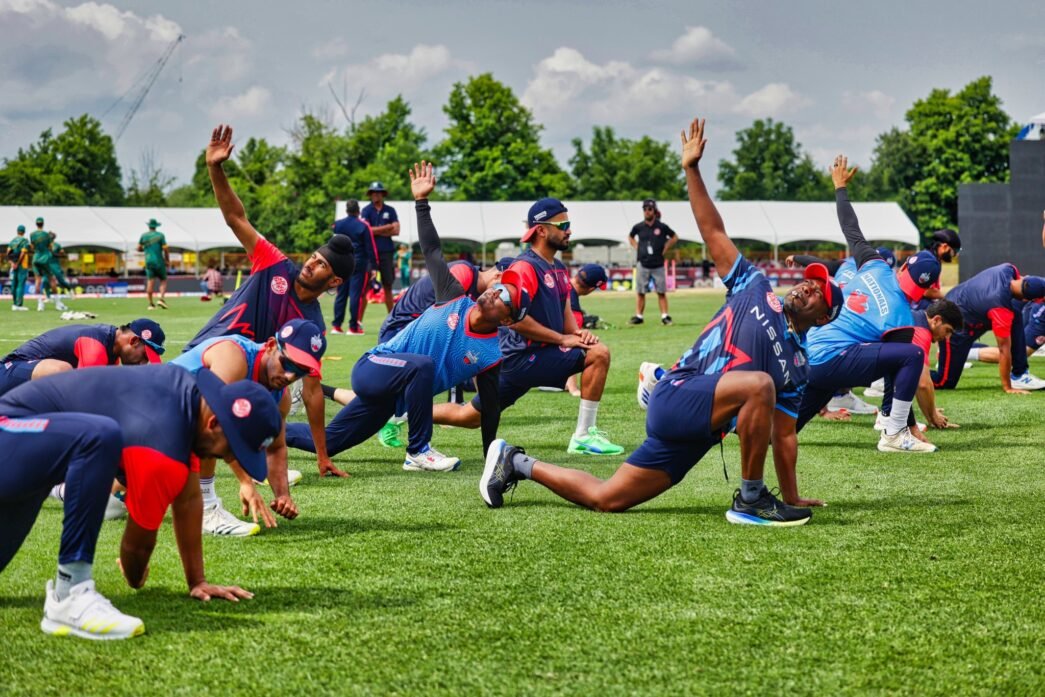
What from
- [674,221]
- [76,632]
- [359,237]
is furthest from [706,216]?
[674,221]

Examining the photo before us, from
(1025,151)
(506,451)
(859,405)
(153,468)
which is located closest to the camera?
(153,468)

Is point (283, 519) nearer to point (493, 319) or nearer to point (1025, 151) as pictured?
point (493, 319)

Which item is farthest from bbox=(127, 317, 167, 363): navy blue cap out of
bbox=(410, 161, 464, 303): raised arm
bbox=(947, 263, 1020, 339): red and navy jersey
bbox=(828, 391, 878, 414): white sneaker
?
bbox=(947, 263, 1020, 339): red and navy jersey

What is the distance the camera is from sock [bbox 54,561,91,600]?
450cm

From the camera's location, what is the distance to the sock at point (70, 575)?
4.50m

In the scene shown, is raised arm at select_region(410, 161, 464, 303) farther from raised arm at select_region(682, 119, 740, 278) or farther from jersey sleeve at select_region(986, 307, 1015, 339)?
jersey sleeve at select_region(986, 307, 1015, 339)

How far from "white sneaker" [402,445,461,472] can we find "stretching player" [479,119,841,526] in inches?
64.5

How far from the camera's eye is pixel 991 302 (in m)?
12.9

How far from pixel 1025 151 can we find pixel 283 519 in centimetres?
3424

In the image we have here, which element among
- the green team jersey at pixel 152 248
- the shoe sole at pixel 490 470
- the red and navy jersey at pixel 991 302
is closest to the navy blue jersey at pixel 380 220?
the green team jersey at pixel 152 248

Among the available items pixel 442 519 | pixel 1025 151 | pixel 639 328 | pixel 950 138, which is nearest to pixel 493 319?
pixel 442 519

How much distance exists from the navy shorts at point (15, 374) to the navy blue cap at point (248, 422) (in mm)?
3696

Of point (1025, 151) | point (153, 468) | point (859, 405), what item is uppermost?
point (1025, 151)

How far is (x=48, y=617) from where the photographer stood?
15.1ft
